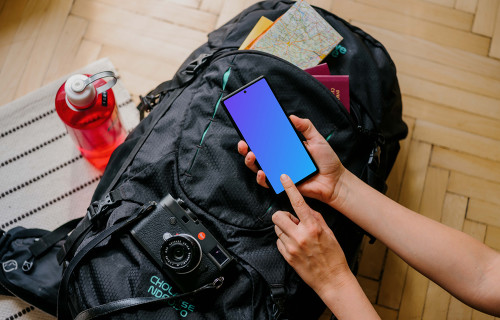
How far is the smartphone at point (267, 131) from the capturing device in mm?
758

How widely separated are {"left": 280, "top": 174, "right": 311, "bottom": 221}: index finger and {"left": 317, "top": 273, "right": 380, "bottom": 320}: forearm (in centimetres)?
14

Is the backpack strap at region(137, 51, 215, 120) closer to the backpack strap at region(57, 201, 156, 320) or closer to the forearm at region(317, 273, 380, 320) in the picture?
the backpack strap at region(57, 201, 156, 320)

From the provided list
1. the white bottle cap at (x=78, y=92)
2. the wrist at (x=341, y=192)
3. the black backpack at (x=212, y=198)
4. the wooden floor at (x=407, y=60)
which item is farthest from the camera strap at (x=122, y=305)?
the wooden floor at (x=407, y=60)

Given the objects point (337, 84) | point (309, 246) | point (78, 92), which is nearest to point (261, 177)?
point (309, 246)

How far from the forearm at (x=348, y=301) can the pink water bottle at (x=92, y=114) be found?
59 centimetres

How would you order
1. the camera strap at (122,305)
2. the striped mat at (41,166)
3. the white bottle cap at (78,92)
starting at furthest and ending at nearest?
1. the striped mat at (41,166)
2. the white bottle cap at (78,92)
3. the camera strap at (122,305)

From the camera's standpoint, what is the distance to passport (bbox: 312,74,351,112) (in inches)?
32.3

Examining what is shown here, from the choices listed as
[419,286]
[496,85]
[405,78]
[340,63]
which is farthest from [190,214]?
[496,85]

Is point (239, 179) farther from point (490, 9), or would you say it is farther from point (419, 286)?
point (490, 9)

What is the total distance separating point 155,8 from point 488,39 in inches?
38.6

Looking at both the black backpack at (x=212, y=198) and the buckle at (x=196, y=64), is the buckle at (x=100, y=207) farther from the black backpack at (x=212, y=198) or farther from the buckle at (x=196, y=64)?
the buckle at (x=196, y=64)

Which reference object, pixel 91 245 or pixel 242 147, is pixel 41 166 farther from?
pixel 242 147

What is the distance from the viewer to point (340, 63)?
875mm

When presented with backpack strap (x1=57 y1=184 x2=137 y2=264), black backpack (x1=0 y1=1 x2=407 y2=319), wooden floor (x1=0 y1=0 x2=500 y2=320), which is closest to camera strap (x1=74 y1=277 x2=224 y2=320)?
black backpack (x1=0 y1=1 x2=407 y2=319)
